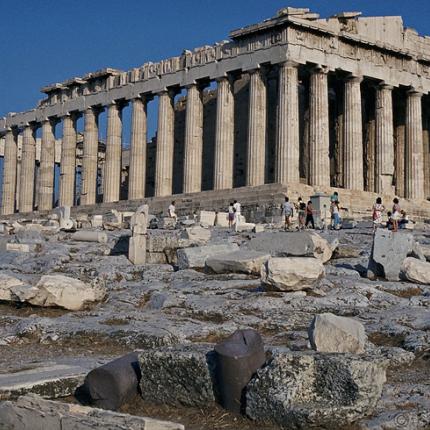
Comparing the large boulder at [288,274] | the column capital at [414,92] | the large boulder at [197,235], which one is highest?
the column capital at [414,92]

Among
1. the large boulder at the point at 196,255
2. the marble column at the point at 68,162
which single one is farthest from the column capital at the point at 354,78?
the large boulder at the point at 196,255

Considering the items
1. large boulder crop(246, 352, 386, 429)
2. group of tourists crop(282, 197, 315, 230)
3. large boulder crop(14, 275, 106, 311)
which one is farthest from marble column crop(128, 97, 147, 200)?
large boulder crop(246, 352, 386, 429)

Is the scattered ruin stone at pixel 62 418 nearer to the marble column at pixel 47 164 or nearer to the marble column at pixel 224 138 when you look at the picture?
the marble column at pixel 224 138

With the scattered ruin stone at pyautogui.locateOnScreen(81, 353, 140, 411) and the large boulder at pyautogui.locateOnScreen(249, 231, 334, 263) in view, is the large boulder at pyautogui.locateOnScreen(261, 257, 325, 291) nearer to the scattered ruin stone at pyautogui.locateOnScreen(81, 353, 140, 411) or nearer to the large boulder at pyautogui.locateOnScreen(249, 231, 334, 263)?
the large boulder at pyautogui.locateOnScreen(249, 231, 334, 263)

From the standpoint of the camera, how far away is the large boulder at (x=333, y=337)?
8281 millimetres

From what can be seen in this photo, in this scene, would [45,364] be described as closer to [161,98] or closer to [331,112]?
[161,98]

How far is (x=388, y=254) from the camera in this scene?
15.0 m

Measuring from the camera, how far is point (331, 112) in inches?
1742

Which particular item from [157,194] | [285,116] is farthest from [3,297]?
[157,194]

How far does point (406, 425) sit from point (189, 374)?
206 cm

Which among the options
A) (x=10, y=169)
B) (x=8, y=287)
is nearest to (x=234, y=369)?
(x=8, y=287)

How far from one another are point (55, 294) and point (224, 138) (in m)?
26.5

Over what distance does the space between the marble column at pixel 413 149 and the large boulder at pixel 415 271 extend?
26.1 meters

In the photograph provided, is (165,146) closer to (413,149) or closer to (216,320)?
(413,149)
